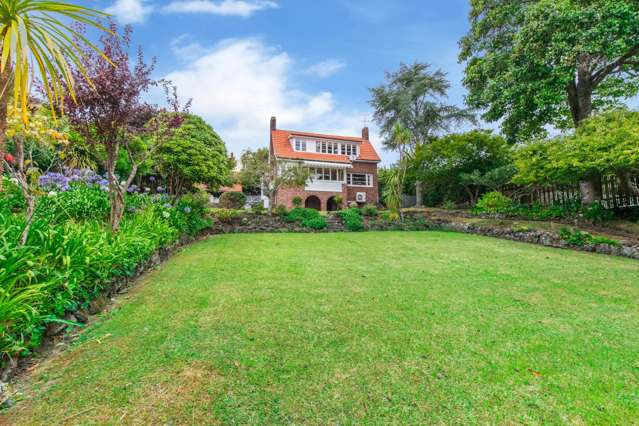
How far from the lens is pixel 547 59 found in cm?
1002

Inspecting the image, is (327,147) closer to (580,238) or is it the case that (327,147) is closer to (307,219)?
(307,219)

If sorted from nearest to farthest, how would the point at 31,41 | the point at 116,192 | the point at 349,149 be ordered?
the point at 31,41 < the point at 116,192 < the point at 349,149

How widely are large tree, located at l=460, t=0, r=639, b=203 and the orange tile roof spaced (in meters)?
11.8

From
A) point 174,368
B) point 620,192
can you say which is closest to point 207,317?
point 174,368

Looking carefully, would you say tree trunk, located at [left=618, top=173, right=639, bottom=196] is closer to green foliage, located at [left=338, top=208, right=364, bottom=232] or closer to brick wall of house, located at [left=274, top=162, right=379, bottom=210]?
green foliage, located at [left=338, top=208, right=364, bottom=232]

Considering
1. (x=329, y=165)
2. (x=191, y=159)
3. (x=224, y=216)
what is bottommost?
(x=224, y=216)

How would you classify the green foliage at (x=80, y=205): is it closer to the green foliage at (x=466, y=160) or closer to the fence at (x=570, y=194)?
the green foliage at (x=466, y=160)

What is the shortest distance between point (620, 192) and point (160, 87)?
14699mm

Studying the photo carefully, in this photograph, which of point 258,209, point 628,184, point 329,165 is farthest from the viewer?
point 329,165

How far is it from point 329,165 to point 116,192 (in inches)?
729

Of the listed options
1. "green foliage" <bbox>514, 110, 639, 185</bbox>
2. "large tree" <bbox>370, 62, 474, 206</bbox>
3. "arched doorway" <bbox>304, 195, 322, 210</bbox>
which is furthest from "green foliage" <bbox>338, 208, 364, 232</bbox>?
"arched doorway" <bbox>304, 195, 322, 210</bbox>

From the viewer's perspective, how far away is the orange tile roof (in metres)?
22.8

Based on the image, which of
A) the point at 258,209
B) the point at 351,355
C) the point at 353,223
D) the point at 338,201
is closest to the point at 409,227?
the point at 353,223

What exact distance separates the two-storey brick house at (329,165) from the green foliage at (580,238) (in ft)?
52.0
